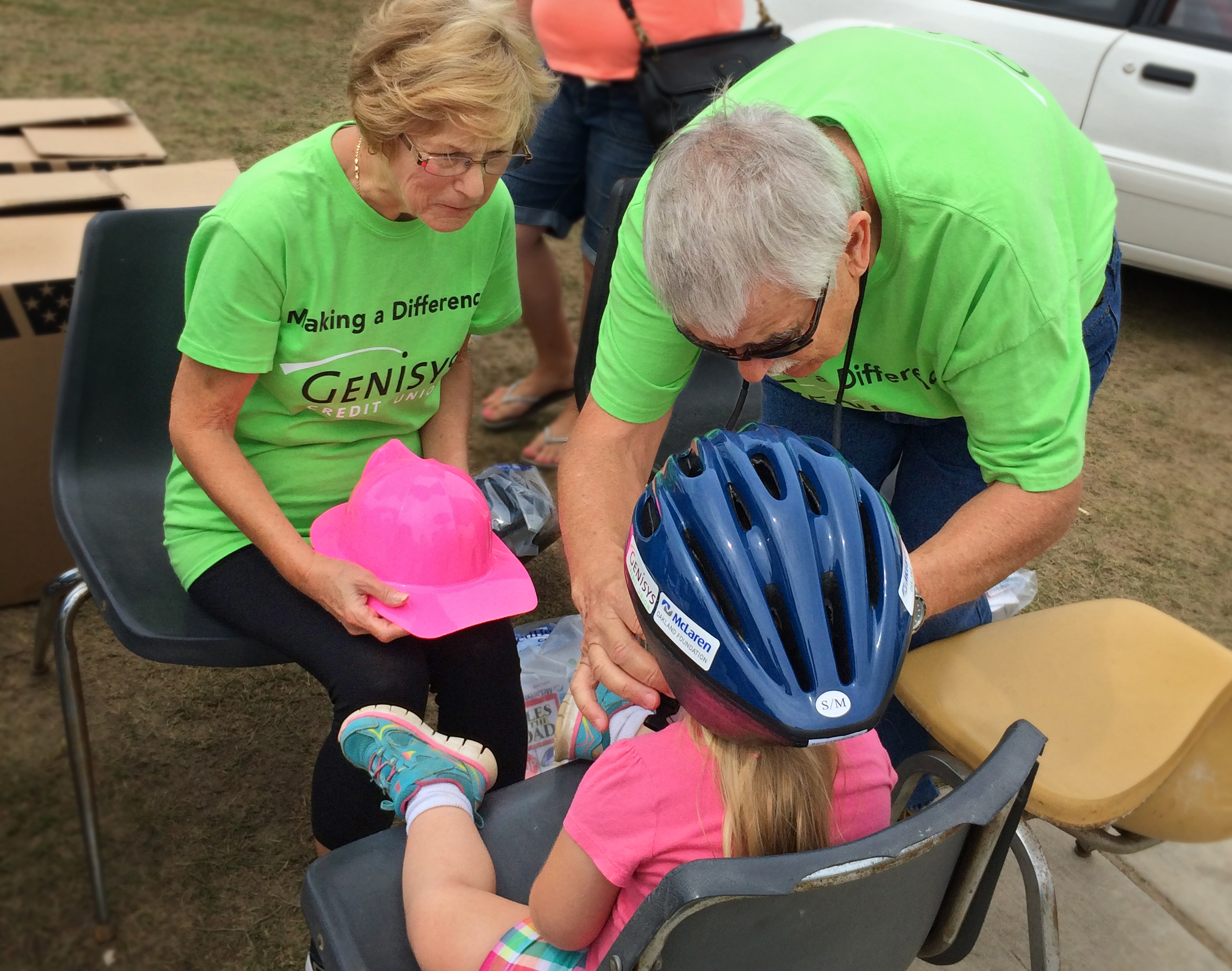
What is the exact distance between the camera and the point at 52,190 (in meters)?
2.66

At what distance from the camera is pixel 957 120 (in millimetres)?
1452

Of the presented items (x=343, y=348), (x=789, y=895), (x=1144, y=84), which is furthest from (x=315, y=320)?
(x=1144, y=84)

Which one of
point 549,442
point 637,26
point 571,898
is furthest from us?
point 549,442

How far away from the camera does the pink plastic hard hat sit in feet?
6.14

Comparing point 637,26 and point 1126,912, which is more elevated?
point 637,26

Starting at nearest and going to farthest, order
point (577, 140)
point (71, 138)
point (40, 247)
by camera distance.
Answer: point (40, 247) < point (71, 138) < point (577, 140)

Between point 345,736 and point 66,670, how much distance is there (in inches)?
27.3

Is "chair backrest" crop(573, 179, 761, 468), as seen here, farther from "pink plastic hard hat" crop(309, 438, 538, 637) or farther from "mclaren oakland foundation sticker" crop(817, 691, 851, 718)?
A: "mclaren oakland foundation sticker" crop(817, 691, 851, 718)

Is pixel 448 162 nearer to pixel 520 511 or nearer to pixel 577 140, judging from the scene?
pixel 520 511

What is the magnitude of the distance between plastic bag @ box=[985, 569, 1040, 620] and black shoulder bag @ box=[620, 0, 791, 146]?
1.46 m

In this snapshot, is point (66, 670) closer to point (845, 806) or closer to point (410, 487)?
point (410, 487)

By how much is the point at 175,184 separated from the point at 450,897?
2027mm

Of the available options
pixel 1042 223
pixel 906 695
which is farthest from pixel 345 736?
pixel 1042 223

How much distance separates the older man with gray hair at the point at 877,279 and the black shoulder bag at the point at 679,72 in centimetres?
119
